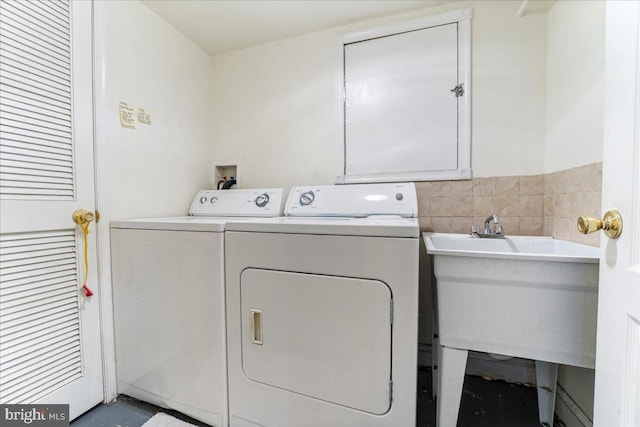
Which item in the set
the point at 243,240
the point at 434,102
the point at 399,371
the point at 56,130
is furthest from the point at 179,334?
the point at 434,102

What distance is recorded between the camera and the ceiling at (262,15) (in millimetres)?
1669

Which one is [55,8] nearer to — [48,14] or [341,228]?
[48,14]

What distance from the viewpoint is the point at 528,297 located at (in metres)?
0.99

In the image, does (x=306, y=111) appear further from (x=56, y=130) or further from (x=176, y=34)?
(x=56, y=130)

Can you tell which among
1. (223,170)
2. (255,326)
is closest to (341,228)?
(255,326)

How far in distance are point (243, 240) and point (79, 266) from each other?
2.93ft

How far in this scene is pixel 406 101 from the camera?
5.76 feet

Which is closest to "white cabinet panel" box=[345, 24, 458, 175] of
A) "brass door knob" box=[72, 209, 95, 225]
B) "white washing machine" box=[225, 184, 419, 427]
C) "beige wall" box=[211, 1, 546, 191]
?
"beige wall" box=[211, 1, 546, 191]

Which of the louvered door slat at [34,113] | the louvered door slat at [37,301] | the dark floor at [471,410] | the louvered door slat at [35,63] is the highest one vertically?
the louvered door slat at [35,63]

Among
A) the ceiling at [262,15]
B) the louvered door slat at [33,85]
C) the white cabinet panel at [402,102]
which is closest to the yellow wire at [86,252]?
the louvered door slat at [33,85]

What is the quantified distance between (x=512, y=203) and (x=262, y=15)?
1967mm

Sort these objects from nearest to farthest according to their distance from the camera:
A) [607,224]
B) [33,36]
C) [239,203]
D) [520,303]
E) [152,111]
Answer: [607,224], [520,303], [33,36], [152,111], [239,203]

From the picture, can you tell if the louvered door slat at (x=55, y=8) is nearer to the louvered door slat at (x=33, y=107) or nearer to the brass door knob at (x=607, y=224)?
the louvered door slat at (x=33, y=107)

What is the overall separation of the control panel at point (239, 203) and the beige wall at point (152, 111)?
0.42 ft
